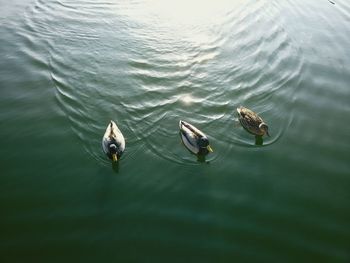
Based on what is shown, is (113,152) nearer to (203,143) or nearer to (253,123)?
(203,143)

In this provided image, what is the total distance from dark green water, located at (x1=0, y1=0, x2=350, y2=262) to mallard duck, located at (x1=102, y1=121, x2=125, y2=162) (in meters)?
0.33

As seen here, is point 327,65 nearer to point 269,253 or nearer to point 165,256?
point 269,253

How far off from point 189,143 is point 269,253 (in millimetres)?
4051

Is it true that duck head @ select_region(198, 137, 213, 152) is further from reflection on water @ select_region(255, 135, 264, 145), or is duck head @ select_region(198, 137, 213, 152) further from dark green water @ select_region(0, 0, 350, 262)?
reflection on water @ select_region(255, 135, 264, 145)

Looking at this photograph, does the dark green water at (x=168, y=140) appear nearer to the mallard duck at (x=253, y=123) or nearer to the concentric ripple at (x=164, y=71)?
the concentric ripple at (x=164, y=71)

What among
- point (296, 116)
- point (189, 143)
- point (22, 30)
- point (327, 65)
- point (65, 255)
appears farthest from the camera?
point (22, 30)

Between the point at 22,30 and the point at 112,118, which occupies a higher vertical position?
the point at 22,30

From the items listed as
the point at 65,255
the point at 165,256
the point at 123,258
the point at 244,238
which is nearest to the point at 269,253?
the point at 244,238

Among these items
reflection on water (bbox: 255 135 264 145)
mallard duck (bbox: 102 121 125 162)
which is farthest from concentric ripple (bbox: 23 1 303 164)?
mallard duck (bbox: 102 121 125 162)

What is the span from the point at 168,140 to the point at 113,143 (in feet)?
6.31

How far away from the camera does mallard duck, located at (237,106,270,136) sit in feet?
39.6

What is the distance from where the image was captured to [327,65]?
16.7 m

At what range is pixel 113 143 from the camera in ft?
35.8

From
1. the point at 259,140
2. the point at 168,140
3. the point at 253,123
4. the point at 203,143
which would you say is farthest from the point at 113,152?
the point at 259,140
